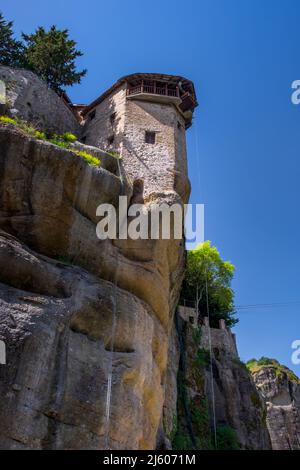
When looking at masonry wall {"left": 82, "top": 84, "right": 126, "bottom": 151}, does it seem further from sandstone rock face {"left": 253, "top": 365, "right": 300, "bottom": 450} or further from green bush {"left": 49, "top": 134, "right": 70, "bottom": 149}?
sandstone rock face {"left": 253, "top": 365, "right": 300, "bottom": 450}

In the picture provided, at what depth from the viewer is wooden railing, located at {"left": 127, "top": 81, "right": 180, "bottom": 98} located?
23.5m

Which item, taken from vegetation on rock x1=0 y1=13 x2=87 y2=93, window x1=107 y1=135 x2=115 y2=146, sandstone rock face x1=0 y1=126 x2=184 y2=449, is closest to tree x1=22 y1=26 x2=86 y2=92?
vegetation on rock x1=0 y1=13 x2=87 y2=93

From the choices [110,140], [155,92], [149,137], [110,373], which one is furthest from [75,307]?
[155,92]

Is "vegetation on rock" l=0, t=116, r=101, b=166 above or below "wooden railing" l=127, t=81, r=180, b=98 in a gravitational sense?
below

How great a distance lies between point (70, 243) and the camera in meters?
15.8

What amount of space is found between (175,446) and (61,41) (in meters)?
21.8

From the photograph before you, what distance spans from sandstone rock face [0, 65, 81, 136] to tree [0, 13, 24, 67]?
4612 mm

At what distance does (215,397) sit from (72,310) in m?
16.7

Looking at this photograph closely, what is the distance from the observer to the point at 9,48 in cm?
2803

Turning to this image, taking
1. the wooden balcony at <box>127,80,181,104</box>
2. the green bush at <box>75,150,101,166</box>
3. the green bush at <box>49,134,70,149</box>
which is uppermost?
the wooden balcony at <box>127,80,181,104</box>

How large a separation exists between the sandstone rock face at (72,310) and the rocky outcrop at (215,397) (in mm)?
8622

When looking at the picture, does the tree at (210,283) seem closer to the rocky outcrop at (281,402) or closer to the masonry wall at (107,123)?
the rocky outcrop at (281,402)
